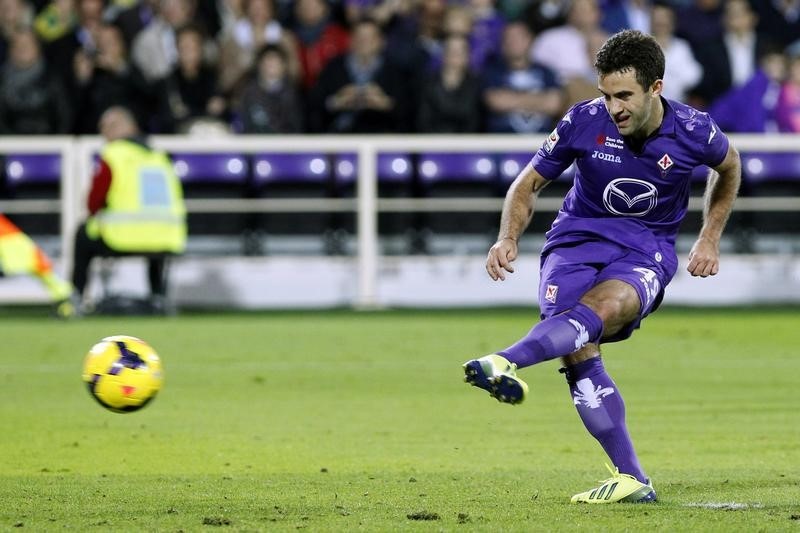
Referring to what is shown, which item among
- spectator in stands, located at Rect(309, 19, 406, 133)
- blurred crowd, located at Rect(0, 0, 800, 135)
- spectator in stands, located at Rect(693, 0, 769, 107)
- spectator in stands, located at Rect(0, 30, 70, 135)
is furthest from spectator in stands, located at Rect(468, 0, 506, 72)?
spectator in stands, located at Rect(0, 30, 70, 135)

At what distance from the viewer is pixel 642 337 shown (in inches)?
511

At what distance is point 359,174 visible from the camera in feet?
50.9

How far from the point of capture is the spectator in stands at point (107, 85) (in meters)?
15.8

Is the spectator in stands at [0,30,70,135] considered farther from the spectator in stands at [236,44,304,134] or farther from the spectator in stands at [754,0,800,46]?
the spectator in stands at [754,0,800,46]

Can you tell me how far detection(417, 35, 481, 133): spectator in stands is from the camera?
15352 mm

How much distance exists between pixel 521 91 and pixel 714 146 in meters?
9.74

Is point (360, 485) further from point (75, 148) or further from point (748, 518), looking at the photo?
point (75, 148)

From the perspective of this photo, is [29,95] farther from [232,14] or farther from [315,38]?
[315,38]

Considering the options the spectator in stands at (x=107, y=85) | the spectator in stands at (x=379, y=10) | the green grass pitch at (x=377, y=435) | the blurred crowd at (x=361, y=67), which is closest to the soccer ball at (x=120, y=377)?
the green grass pitch at (x=377, y=435)

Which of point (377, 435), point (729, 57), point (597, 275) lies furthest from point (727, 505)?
point (729, 57)

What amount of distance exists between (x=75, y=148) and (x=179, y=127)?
1077 millimetres

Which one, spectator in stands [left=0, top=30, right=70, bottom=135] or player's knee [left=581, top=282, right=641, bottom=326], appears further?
spectator in stands [left=0, top=30, right=70, bottom=135]

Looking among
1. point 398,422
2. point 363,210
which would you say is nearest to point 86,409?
point 398,422

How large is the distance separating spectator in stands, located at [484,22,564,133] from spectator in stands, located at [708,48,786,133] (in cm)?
166
